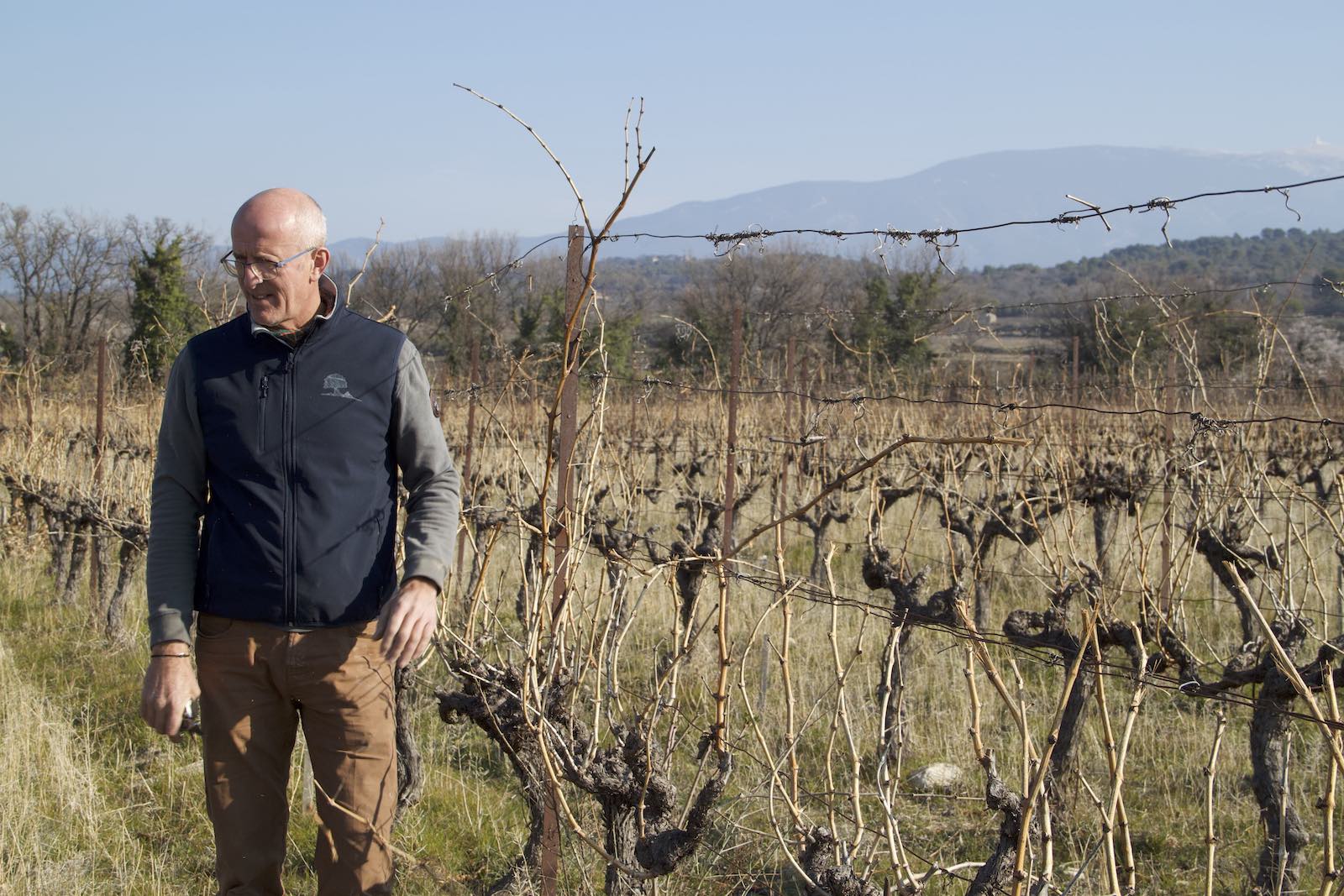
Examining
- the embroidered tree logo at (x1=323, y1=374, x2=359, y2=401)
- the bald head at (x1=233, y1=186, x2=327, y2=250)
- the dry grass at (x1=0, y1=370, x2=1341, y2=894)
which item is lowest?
the dry grass at (x1=0, y1=370, x2=1341, y2=894)

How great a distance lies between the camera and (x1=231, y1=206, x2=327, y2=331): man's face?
209 cm

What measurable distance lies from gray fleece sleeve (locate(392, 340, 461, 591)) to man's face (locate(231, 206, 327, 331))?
23cm

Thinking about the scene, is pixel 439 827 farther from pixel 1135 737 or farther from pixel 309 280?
pixel 1135 737

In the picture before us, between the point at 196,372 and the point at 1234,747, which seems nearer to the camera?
the point at 196,372

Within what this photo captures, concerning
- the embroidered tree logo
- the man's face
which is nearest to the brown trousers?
the embroidered tree logo

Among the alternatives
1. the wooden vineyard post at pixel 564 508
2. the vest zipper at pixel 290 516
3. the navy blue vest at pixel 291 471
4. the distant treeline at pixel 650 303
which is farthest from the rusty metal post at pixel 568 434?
the distant treeline at pixel 650 303

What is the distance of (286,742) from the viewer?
2.29 m

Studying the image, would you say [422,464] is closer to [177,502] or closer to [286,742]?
[177,502]

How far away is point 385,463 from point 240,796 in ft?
2.43

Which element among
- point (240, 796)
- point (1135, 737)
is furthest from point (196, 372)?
point (1135, 737)

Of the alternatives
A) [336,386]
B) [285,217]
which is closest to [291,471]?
[336,386]

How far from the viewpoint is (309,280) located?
2.18 m

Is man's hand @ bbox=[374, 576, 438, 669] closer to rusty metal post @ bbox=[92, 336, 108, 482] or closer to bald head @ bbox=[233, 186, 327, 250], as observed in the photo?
bald head @ bbox=[233, 186, 327, 250]

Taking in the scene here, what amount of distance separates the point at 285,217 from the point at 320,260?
13 cm
